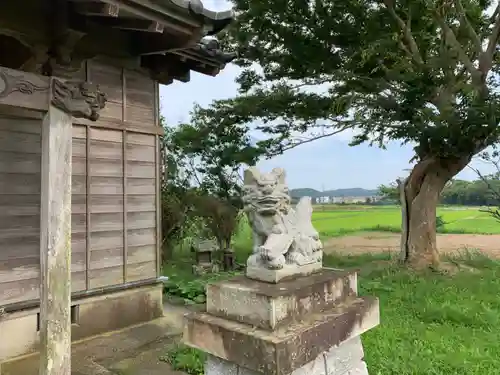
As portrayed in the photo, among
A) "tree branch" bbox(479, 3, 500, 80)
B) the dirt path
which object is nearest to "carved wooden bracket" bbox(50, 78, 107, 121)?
"tree branch" bbox(479, 3, 500, 80)

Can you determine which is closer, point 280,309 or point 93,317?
point 280,309

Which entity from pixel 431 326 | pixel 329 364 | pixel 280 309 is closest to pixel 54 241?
pixel 280 309

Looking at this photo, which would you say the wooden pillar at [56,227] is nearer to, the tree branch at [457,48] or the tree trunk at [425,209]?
the tree branch at [457,48]

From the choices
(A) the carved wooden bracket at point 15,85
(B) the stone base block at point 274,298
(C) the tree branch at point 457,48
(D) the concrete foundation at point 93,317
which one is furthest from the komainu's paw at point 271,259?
(C) the tree branch at point 457,48

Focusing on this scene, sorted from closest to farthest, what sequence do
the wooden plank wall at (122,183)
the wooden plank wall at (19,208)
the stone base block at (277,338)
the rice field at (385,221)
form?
the stone base block at (277,338)
the wooden plank wall at (19,208)
the wooden plank wall at (122,183)
the rice field at (385,221)

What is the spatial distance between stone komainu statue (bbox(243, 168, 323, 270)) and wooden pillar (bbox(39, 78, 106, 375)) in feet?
4.62

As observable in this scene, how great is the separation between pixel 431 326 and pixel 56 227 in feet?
15.7

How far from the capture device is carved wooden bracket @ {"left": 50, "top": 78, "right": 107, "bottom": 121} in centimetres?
306

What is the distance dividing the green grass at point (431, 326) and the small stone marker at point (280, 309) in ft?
3.98

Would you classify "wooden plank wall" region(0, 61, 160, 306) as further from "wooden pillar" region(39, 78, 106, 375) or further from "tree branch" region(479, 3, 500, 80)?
"tree branch" region(479, 3, 500, 80)

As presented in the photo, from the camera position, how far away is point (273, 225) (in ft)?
10.0

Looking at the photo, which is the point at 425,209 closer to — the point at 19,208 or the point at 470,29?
the point at 470,29

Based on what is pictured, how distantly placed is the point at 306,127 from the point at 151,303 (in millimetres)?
5930

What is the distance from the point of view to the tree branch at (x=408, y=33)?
8477mm
